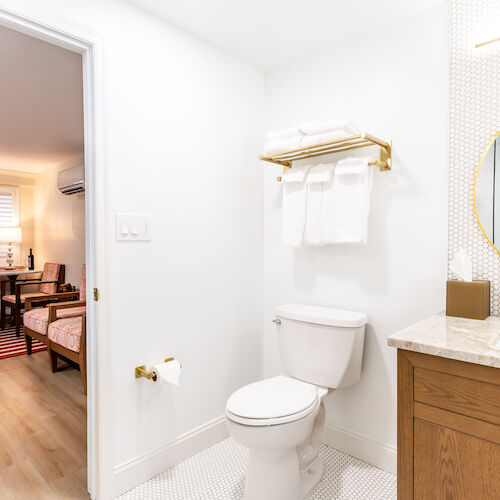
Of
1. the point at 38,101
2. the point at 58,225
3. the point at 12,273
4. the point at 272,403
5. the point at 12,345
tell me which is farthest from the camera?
the point at 58,225

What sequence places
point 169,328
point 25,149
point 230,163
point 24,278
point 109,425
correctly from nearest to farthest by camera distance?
point 109,425, point 169,328, point 230,163, point 25,149, point 24,278

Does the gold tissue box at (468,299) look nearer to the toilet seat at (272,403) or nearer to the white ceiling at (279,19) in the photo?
the toilet seat at (272,403)

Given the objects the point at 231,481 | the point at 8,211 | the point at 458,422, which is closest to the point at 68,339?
the point at 231,481

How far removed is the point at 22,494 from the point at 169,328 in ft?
3.18

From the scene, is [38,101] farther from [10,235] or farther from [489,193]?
[10,235]

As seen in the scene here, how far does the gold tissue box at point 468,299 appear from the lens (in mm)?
1462

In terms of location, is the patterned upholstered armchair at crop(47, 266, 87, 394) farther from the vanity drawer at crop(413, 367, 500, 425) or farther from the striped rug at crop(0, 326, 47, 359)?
the vanity drawer at crop(413, 367, 500, 425)

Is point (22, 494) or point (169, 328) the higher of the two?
point (169, 328)

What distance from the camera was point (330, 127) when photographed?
1770 millimetres

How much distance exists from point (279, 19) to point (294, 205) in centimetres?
91

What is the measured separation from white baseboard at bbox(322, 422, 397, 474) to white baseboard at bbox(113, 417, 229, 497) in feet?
2.00

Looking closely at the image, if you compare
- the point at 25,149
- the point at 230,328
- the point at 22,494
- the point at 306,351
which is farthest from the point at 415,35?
the point at 25,149

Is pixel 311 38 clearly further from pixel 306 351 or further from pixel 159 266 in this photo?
pixel 306 351

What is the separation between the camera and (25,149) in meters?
4.36
